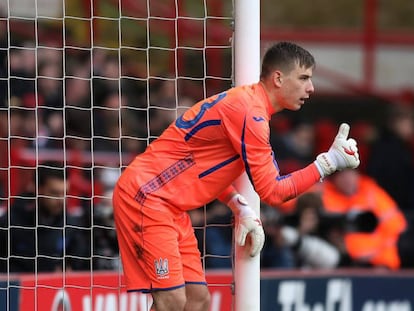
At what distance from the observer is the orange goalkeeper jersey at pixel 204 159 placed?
656 cm

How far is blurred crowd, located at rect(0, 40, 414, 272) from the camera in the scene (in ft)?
27.2

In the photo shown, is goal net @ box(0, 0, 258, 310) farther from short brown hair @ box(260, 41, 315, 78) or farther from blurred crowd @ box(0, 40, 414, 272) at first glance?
short brown hair @ box(260, 41, 315, 78)

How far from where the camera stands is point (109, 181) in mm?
9773

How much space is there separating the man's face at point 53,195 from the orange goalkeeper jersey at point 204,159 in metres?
1.56

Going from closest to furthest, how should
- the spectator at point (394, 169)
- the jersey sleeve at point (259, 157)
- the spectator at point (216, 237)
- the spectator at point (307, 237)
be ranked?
1. the jersey sleeve at point (259, 157)
2. the spectator at point (216, 237)
3. the spectator at point (307, 237)
4. the spectator at point (394, 169)

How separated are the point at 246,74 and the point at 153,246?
1029 mm

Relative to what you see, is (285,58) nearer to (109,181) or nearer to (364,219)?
(109,181)

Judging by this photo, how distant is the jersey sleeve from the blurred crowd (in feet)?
4.29

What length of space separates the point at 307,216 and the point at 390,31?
4.84 meters

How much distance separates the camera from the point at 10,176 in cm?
900

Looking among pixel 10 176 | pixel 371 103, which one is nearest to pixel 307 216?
pixel 10 176

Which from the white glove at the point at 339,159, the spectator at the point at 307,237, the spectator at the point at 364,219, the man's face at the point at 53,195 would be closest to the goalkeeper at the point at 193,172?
the white glove at the point at 339,159

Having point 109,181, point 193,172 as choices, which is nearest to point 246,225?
point 193,172

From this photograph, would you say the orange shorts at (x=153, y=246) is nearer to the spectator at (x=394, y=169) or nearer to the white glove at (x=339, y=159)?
the white glove at (x=339, y=159)
